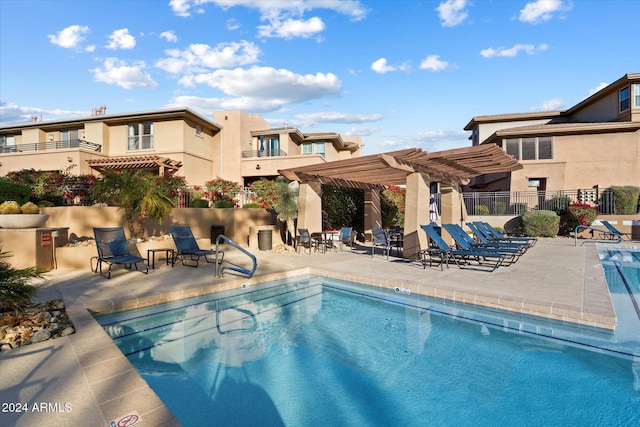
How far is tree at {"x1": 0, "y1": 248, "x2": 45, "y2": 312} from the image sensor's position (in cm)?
418

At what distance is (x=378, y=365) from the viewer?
4055mm

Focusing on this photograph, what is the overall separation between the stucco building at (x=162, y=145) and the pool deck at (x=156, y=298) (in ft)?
42.1

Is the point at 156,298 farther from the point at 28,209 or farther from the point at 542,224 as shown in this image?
the point at 542,224

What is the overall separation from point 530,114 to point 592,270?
2233cm

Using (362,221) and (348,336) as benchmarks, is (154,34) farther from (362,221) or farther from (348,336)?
(348,336)

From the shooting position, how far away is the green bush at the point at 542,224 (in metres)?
17.0

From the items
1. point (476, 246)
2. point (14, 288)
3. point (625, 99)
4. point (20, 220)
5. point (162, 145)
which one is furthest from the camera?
point (162, 145)

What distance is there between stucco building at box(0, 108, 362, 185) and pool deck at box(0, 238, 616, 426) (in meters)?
12.8

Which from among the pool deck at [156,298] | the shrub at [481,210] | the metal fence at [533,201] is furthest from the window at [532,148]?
the pool deck at [156,298]

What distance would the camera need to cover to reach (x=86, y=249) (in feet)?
26.1

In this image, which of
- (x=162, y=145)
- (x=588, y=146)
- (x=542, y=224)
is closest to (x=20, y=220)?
(x=162, y=145)

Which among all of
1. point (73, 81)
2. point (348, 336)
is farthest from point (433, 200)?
point (73, 81)

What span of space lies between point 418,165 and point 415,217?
1470 millimetres

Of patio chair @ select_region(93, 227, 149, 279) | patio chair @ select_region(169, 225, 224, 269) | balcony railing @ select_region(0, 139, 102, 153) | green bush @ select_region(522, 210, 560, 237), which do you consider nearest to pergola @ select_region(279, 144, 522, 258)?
patio chair @ select_region(169, 225, 224, 269)
